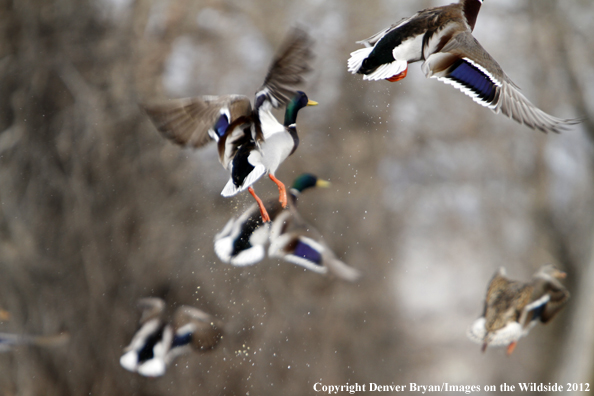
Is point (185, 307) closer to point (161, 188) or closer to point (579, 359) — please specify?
point (161, 188)

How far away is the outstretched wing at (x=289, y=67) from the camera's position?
0.37 metres

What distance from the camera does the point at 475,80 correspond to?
1.38ft

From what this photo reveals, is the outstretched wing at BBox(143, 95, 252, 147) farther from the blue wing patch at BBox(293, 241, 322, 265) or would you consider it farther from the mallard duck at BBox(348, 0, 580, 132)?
the blue wing patch at BBox(293, 241, 322, 265)

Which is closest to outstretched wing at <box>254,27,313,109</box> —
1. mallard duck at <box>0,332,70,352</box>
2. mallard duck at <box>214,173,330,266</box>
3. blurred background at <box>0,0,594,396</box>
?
mallard duck at <box>214,173,330,266</box>

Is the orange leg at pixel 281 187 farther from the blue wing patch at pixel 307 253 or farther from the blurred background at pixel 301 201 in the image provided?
the blurred background at pixel 301 201

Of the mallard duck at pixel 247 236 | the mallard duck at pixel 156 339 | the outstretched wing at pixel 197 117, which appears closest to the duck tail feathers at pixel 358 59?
the outstretched wing at pixel 197 117

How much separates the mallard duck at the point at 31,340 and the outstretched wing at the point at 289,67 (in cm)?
88

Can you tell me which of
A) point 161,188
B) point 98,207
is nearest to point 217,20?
point 161,188

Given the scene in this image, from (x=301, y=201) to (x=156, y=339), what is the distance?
0.46m

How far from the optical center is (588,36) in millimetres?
1107

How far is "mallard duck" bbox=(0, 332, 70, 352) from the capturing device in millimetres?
985

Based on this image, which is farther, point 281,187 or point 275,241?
point 275,241

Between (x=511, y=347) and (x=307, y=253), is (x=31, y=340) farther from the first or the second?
(x=511, y=347)

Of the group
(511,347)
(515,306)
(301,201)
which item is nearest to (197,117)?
(301,201)
